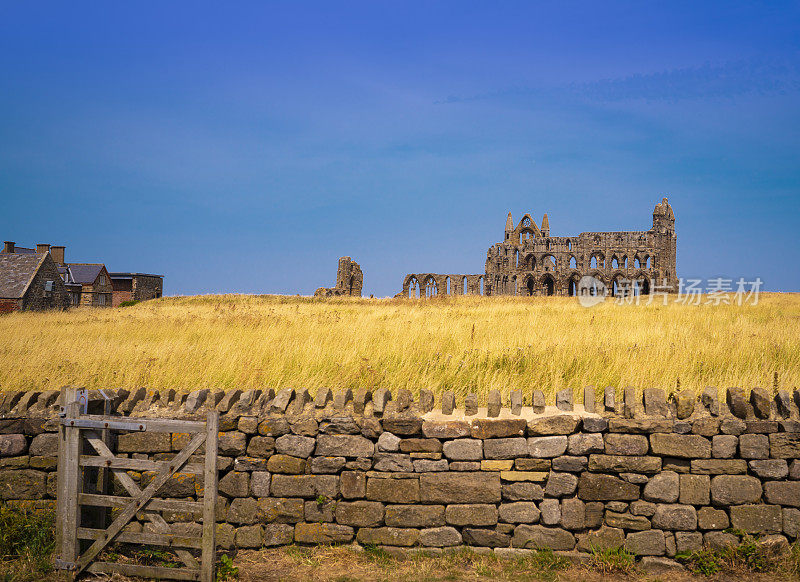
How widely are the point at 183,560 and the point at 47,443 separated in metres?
2.34

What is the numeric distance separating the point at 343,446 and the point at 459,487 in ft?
4.26

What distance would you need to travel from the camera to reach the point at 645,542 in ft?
20.6

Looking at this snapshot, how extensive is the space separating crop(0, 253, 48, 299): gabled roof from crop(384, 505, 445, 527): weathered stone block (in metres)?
37.0

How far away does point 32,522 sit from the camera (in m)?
6.61

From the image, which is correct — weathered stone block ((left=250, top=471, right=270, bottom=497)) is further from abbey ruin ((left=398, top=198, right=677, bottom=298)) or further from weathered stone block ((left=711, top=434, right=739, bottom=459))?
abbey ruin ((left=398, top=198, right=677, bottom=298))

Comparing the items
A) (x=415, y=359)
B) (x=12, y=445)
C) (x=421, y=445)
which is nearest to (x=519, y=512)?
(x=421, y=445)

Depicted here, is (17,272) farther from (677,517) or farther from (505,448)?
(677,517)

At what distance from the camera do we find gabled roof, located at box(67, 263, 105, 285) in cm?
5044

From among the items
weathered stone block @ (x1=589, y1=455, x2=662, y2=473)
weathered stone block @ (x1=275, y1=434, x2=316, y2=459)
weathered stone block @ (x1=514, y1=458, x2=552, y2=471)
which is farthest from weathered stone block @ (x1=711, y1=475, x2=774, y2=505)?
weathered stone block @ (x1=275, y1=434, x2=316, y2=459)

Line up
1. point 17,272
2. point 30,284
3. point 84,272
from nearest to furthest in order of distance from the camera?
point 30,284
point 17,272
point 84,272

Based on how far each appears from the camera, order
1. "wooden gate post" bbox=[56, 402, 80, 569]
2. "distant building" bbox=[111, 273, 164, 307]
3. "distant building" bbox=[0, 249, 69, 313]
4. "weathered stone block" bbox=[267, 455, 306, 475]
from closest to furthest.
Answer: "wooden gate post" bbox=[56, 402, 80, 569] < "weathered stone block" bbox=[267, 455, 306, 475] < "distant building" bbox=[0, 249, 69, 313] < "distant building" bbox=[111, 273, 164, 307]

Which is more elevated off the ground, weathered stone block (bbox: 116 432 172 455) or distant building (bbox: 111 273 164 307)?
A: distant building (bbox: 111 273 164 307)

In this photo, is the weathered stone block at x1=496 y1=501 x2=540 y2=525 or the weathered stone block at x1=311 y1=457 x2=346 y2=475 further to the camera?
the weathered stone block at x1=311 y1=457 x2=346 y2=475

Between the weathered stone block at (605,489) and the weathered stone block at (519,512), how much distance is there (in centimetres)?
52
